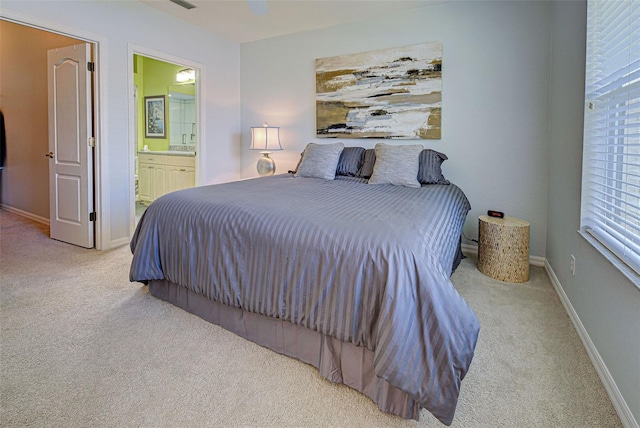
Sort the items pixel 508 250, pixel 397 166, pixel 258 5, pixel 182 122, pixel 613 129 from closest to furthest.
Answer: pixel 613 129, pixel 258 5, pixel 508 250, pixel 397 166, pixel 182 122

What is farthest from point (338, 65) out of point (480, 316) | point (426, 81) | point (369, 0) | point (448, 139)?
point (480, 316)

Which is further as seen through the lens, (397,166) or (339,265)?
(397,166)

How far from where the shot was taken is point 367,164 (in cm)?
348

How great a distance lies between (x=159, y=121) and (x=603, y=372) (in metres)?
6.35

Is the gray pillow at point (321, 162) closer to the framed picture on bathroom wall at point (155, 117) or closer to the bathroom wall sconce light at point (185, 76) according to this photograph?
the bathroom wall sconce light at point (185, 76)

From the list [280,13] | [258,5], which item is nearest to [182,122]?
[280,13]

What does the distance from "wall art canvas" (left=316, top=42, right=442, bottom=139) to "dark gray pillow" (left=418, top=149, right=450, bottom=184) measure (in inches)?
14.5

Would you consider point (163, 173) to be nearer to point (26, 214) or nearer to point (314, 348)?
point (26, 214)

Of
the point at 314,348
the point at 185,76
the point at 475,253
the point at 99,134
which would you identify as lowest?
the point at 314,348

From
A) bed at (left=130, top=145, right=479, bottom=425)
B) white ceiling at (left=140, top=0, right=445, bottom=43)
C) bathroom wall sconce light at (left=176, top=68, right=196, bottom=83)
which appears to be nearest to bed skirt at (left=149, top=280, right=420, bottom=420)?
bed at (left=130, top=145, right=479, bottom=425)

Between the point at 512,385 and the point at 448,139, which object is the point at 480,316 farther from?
the point at 448,139

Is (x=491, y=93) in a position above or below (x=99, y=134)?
above

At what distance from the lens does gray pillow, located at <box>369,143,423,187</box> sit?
3.09 meters

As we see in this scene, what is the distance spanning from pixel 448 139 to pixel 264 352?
2.76 meters
